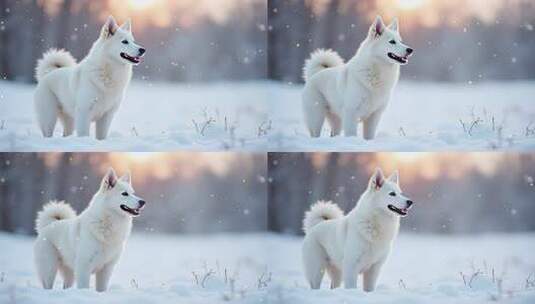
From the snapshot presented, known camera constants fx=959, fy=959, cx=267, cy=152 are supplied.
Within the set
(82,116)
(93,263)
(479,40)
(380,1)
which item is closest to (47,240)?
(93,263)

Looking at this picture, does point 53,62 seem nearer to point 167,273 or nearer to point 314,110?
point 167,273

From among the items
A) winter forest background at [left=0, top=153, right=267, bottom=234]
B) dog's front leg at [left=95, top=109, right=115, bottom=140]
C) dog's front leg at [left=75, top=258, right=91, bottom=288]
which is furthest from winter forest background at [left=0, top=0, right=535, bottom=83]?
dog's front leg at [left=75, top=258, right=91, bottom=288]

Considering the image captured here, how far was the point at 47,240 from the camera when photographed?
3652mm

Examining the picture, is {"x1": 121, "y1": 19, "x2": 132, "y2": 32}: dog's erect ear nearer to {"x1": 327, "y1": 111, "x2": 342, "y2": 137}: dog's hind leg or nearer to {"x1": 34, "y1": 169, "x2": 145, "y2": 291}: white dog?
{"x1": 34, "y1": 169, "x2": 145, "y2": 291}: white dog

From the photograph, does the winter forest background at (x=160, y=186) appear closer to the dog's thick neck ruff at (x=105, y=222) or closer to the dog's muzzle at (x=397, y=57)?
the dog's thick neck ruff at (x=105, y=222)

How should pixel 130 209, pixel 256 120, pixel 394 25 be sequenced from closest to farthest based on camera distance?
pixel 130 209 < pixel 394 25 < pixel 256 120

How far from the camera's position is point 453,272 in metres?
3.72

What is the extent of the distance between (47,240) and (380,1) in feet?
5.21

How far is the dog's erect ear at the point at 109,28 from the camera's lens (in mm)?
3609

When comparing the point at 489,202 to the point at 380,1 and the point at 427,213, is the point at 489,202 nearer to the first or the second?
the point at 427,213

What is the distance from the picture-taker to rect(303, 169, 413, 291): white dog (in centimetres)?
363

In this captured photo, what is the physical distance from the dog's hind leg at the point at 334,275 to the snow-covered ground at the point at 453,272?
0.04 metres

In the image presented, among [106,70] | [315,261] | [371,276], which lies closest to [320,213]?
[315,261]

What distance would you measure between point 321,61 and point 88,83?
36.0 inches
